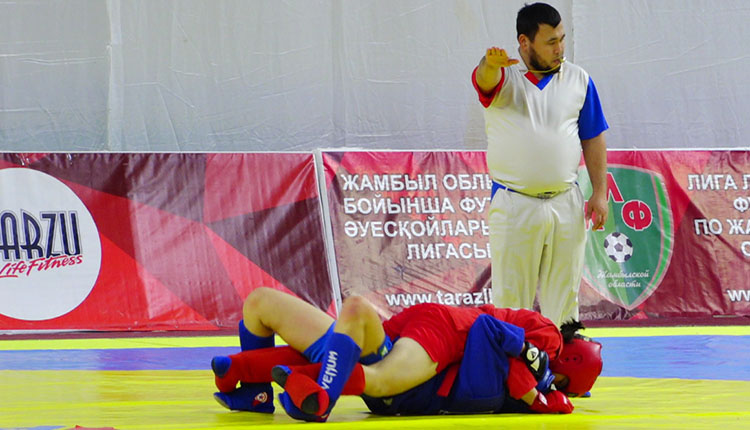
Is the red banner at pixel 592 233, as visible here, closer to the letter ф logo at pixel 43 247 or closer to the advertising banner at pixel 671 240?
the advertising banner at pixel 671 240

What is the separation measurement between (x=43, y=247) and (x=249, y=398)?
4.44m

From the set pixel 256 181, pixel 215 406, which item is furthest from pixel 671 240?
pixel 215 406

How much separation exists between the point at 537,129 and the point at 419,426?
71.5 inches

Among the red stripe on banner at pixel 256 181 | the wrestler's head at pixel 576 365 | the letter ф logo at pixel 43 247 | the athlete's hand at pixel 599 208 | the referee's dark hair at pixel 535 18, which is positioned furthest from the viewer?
the red stripe on banner at pixel 256 181

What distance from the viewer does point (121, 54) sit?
29.1ft

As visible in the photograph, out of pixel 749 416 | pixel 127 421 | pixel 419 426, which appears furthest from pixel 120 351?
pixel 749 416

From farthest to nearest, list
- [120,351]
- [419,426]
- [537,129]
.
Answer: [120,351] < [537,129] < [419,426]

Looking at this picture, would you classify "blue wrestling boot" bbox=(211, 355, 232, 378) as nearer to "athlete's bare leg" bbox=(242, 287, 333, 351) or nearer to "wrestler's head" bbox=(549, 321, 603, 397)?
"athlete's bare leg" bbox=(242, 287, 333, 351)

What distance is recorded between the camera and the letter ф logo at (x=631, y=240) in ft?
28.4

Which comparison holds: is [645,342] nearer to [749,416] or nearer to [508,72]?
[508,72]

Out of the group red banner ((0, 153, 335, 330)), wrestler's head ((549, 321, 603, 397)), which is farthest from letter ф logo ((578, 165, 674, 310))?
wrestler's head ((549, 321, 603, 397))

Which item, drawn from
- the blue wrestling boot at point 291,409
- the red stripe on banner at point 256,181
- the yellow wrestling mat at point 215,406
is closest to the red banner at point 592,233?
the red stripe on banner at point 256,181

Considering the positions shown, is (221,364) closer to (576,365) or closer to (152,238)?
(576,365)

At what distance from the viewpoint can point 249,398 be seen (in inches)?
149
